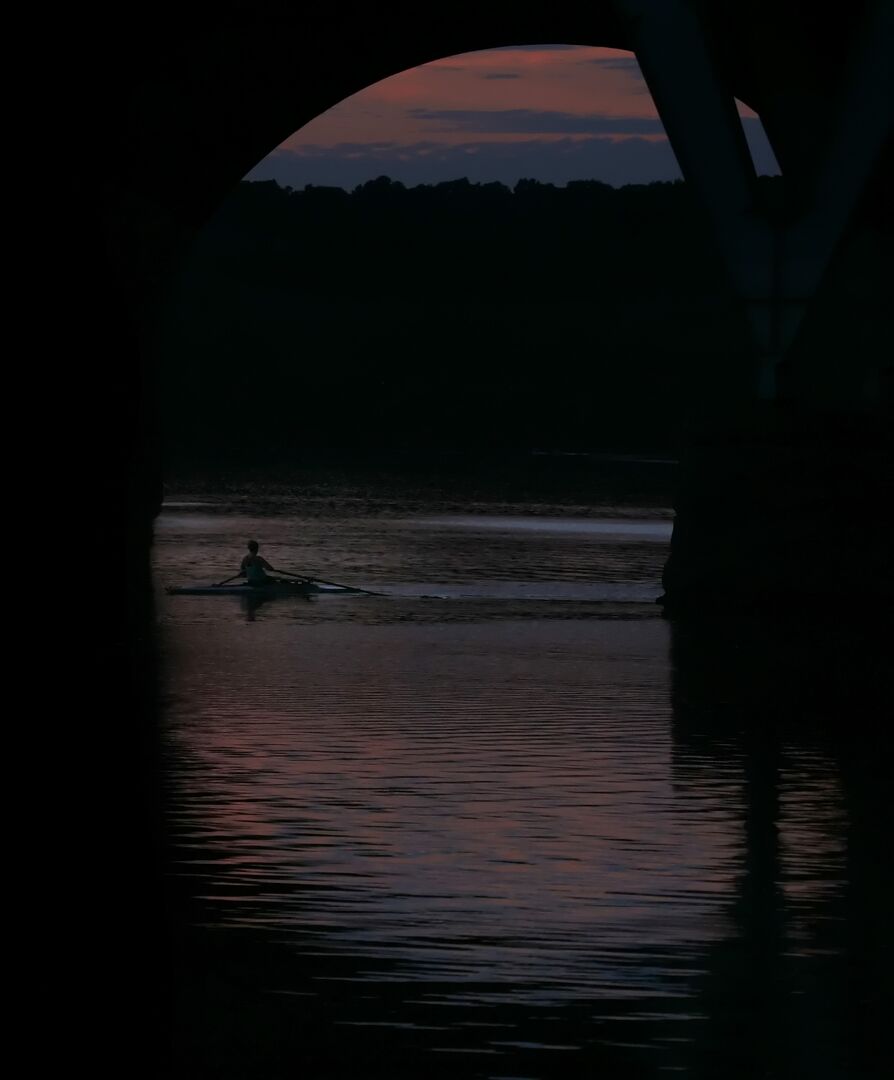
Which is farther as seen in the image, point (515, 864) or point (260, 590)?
point (260, 590)

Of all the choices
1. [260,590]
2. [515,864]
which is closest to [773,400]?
[260,590]

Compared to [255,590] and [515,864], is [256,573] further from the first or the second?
[515,864]

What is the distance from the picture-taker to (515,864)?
10820mm

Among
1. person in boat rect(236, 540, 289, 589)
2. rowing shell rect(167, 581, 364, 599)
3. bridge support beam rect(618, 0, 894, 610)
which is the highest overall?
bridge support beam rect(618, 0, 894, 610)

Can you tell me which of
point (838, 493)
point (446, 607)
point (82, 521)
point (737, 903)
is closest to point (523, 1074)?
point (737, 903)

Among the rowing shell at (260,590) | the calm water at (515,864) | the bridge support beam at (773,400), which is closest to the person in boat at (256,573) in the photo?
the rowing shell at (260,590)

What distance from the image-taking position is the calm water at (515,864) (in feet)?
26.4

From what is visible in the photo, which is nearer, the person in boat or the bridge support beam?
the bridge support beam

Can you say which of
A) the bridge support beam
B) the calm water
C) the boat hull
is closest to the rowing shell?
the boat hull

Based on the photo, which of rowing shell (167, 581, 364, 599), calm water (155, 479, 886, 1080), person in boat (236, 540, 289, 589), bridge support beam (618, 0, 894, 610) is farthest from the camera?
person in boat (236, 540, 289, 589)

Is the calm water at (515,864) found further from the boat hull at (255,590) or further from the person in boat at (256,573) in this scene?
the person in boat at (256,573)

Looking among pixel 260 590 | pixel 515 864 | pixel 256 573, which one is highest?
pixel 515 864

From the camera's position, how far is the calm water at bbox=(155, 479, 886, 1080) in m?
8.04

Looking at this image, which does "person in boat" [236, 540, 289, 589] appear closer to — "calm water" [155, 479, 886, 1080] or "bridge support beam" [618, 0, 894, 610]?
"bridge support beam" [618, 0, 894, 610]
